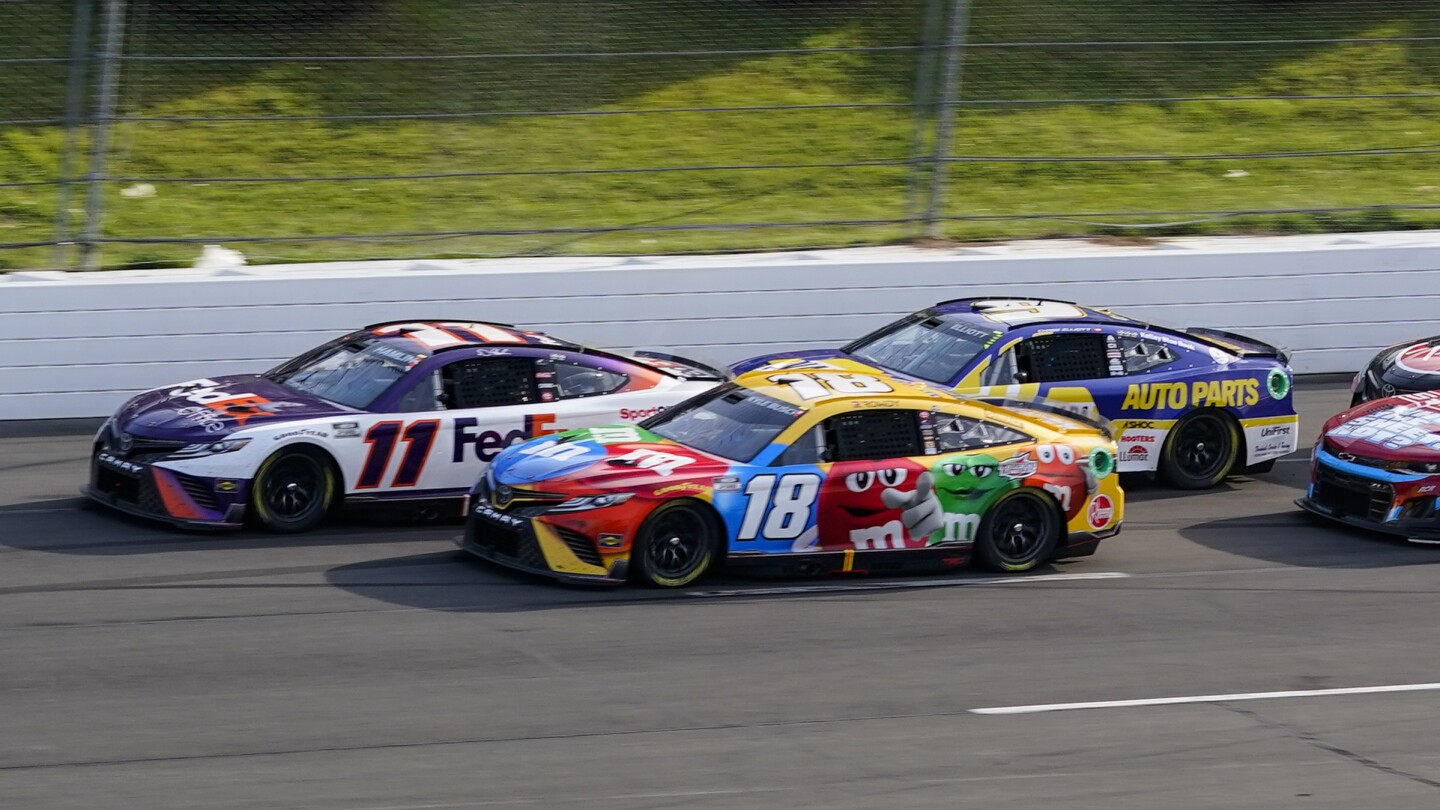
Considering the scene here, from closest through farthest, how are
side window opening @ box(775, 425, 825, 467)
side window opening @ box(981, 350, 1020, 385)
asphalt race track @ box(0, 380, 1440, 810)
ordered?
asphalt race track @ box(0, 380, 1440, 810), side window opening @ box(775, 425, 825, 467), side window opening @ box(981, 350, 1020, 385)

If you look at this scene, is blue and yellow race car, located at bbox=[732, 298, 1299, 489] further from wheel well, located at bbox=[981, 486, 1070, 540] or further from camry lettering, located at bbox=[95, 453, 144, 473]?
camry lettering, located at bbox=[95, 453, 144, 473]

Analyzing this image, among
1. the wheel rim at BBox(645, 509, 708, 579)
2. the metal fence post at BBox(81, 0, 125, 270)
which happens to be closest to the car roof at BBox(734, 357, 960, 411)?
the wheel rim at BBox(645, 509, 708, 579)

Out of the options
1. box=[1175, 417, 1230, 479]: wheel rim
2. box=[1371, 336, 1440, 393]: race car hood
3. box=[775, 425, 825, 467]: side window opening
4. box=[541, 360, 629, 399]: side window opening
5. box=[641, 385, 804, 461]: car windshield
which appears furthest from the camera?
box=[1371, 336, 1440, 393]: race car hood

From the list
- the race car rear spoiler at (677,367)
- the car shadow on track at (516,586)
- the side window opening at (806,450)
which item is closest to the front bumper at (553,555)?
the car shadow on track at (516,586)

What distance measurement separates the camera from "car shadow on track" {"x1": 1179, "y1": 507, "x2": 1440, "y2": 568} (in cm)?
1120

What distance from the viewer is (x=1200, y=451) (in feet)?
43.3

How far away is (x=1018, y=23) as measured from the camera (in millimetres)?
17641

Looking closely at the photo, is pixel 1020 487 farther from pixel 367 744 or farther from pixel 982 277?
pixel 982 277

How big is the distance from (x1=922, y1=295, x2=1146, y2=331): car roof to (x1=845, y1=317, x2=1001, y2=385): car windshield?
114 millimetres

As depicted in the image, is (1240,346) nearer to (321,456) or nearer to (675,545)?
(675,545)

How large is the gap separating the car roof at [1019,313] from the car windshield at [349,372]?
4302 millimetres

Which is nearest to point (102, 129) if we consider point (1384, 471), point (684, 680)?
point (684, 680)

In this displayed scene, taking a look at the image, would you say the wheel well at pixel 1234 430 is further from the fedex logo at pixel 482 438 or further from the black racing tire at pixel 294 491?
the black racing tire at pixel 294 491

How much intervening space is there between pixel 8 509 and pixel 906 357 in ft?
20.7
